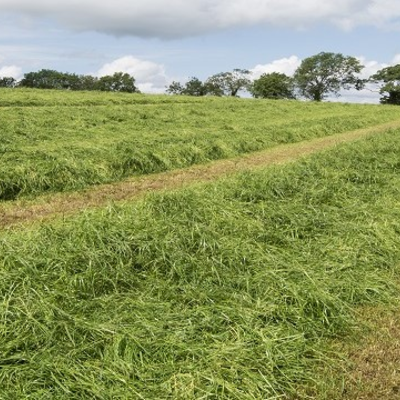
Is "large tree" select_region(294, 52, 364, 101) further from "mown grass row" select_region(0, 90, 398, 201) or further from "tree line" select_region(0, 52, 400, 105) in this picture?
"mown grass row" select_region(0, 90, 398, 201)

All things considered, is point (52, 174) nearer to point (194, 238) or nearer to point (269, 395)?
point (194, 238)

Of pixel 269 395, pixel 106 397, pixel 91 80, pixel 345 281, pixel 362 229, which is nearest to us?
pixel 106 397

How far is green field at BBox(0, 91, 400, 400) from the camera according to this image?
3.65 metres

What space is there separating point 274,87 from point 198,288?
90.1 meters

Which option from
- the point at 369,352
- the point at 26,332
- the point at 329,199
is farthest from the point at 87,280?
the point at 329,199

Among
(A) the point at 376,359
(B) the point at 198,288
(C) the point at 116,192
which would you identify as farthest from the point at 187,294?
(C) the point at 116,192

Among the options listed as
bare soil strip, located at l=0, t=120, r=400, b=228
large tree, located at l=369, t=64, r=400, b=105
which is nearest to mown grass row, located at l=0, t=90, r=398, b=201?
bare soil strip, located at l=0, t=120, r=400, b=228

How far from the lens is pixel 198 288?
4.97 meters

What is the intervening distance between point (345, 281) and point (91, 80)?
9701 cm

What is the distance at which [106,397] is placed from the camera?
338 centimetres

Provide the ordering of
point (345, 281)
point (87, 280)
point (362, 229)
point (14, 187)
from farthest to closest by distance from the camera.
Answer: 1. point (14, 187)
2. point (362, 229)
3. point (345, 281)
4. point (87, 280)

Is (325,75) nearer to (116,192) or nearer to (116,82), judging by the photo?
(116,82)

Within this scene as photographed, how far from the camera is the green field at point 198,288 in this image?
12.0ft

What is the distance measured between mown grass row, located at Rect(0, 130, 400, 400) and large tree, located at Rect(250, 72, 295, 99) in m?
85.9
